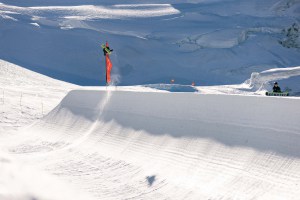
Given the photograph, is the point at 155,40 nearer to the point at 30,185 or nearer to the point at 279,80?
the point at 279,80

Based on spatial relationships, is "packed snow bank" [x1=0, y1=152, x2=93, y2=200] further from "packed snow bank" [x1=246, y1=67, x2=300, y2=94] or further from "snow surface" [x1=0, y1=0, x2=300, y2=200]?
"packed snow bank" [x1=246, y1=67, x2=300, y2=94]

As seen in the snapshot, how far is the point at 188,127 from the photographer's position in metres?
11.0

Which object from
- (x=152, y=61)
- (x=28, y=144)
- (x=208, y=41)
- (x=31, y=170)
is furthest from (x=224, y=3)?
(x=31, y=170)

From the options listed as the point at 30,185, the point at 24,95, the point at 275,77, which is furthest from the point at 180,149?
the point at 24,95

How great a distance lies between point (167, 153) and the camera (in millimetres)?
10625

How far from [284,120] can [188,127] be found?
3.04 m

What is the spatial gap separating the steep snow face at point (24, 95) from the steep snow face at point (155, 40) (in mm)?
2581

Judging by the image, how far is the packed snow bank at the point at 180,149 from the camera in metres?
7.95

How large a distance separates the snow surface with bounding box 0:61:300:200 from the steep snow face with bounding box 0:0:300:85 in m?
22.4

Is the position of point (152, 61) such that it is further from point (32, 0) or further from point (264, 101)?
point (264, 101)

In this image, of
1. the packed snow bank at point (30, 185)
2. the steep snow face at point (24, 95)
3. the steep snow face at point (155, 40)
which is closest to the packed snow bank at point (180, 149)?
the packed snow bank at point (30, 185)

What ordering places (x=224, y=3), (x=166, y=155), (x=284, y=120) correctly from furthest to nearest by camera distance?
(x=224, y=3)
(x=166, y=155)
(x=284, y=120)

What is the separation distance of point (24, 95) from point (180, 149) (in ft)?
51.9

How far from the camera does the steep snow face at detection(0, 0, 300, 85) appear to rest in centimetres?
3772
